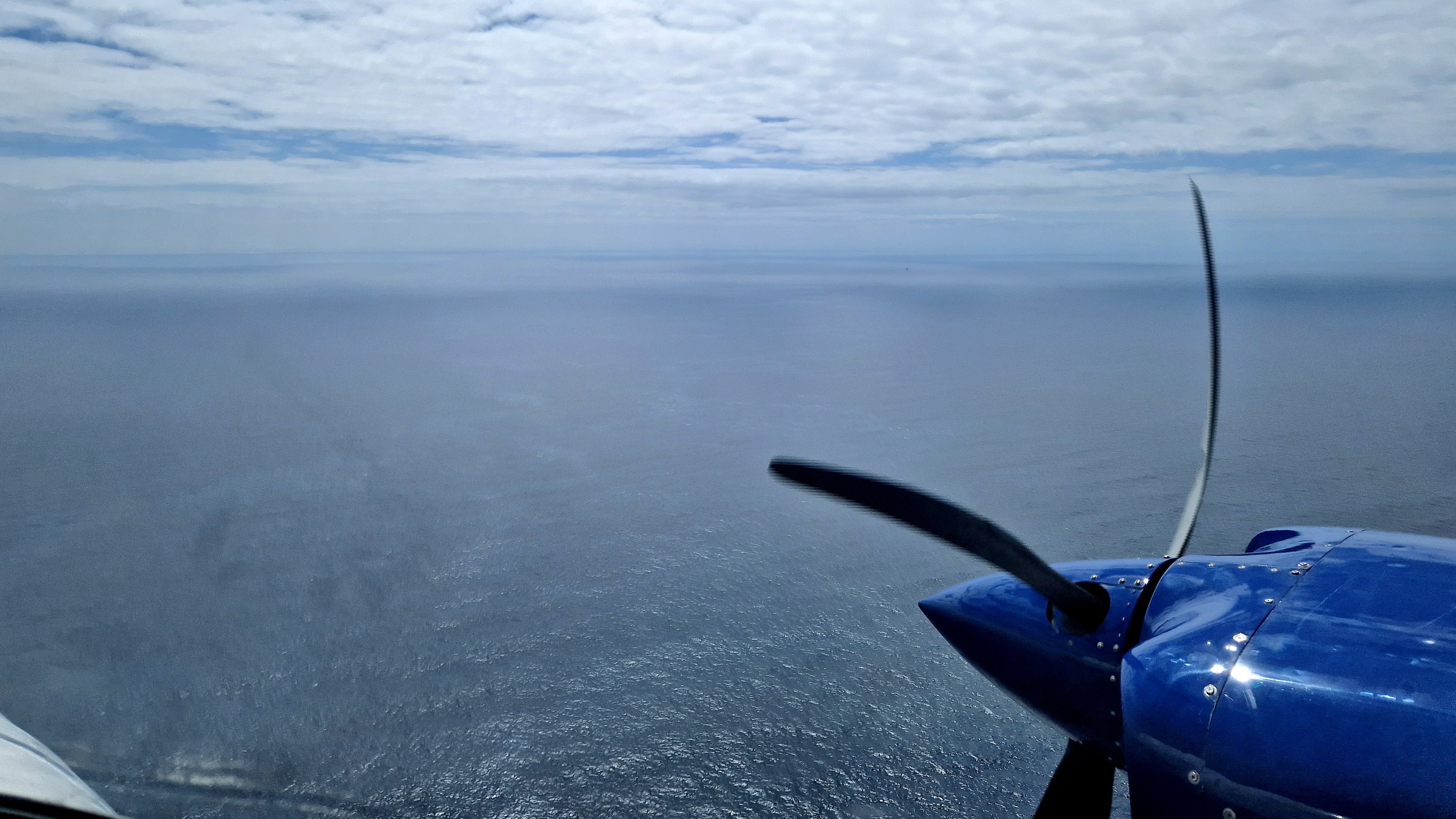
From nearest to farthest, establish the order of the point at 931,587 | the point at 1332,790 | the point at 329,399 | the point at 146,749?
the point at 1332,790 → the point at 146,749 → the point at 931,587 → the point at 329,399

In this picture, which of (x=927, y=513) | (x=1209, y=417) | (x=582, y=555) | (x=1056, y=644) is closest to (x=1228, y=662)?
(x=1056, y=644)

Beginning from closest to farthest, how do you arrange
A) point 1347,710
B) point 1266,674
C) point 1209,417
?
point 1347,710, point 1266,674, point 1209,417

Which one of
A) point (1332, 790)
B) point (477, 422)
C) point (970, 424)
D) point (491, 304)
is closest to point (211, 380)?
point (477, 422)

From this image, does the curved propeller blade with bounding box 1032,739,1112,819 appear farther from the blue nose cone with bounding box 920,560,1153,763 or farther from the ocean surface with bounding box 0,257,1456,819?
the ocean surface with bounding box 0,257,1456,819

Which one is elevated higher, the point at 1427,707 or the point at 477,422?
the point at 1427,707

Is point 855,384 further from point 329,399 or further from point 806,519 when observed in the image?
point 329,399

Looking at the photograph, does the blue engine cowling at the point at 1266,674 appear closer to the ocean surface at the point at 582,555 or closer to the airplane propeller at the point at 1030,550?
the airplane propeller at the point at 1030,550

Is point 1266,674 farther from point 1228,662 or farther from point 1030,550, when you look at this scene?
point 1030,550
